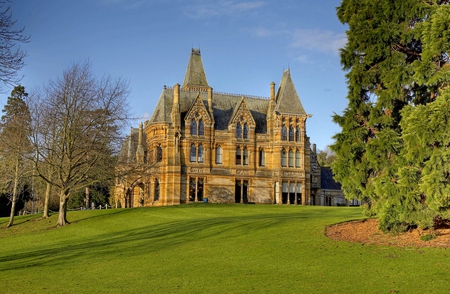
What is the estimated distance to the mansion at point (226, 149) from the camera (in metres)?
54.6

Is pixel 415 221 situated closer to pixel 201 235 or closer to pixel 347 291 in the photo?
pixel 347 291

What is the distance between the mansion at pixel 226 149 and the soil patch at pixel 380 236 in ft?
103

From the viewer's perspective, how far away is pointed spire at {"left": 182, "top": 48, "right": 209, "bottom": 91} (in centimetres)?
6550

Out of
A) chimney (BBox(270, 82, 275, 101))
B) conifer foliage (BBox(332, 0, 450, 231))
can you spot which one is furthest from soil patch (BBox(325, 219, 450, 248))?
chimney (BBox(270, 82, 275, 101))

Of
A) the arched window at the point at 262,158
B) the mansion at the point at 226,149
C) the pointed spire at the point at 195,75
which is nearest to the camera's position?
the mansion at the point at 226,149

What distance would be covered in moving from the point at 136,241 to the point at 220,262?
857cm

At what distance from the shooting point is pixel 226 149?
→ 186 ft

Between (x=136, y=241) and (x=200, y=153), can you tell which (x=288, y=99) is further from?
(x=136, y=241)

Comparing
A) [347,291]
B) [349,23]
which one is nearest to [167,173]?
[349,23]

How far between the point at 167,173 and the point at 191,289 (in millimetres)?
39150

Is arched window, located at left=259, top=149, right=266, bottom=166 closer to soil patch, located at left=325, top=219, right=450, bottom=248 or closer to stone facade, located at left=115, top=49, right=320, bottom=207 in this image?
stone facade, located at left=115, top=49, right=320, bottom=207

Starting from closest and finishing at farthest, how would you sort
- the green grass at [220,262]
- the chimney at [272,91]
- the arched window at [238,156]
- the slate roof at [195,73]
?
the green grass at [220,262] → the arched window at [238,156] → the chimney at [272,91] → the slate roof at [195,73]

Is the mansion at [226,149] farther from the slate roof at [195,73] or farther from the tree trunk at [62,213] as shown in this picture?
the tree trunk at [62,213]

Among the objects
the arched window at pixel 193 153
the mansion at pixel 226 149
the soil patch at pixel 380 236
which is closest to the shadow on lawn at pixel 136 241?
the soil patch at pixel 380 236
